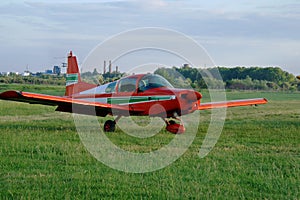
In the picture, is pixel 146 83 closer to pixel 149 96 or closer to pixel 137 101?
pixel 149 96

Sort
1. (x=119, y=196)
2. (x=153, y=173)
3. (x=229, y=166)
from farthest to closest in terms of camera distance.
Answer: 1. (x=229, y=166)
2. (x=153, y=173)
3. (x=119, y=196)

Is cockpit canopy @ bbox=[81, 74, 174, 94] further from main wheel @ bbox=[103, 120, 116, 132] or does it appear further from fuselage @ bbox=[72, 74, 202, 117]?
main wheel @ bbox=[103, 120, 116, 132]

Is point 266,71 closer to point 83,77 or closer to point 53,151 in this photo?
point 83,77

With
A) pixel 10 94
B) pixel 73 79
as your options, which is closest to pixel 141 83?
pixel 10 94

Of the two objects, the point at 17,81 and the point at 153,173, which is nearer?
the point at 153,173

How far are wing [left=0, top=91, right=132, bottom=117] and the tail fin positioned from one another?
10.5 ft

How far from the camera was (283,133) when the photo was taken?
13.2 metres

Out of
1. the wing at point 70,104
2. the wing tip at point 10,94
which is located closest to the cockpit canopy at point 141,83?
the wing at point 70,104

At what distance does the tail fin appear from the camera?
56.3 feet

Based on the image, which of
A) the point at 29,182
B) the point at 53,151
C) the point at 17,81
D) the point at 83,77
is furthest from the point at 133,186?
the point at 17,81

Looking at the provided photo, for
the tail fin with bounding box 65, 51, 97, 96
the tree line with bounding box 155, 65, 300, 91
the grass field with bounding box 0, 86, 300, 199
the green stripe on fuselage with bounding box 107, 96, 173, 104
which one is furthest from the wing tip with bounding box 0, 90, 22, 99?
the tree line with bounding box 155, 65, 300, 91

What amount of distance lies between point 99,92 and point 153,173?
7457 mm

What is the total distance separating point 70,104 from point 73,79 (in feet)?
16.1

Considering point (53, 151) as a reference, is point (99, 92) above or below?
above
